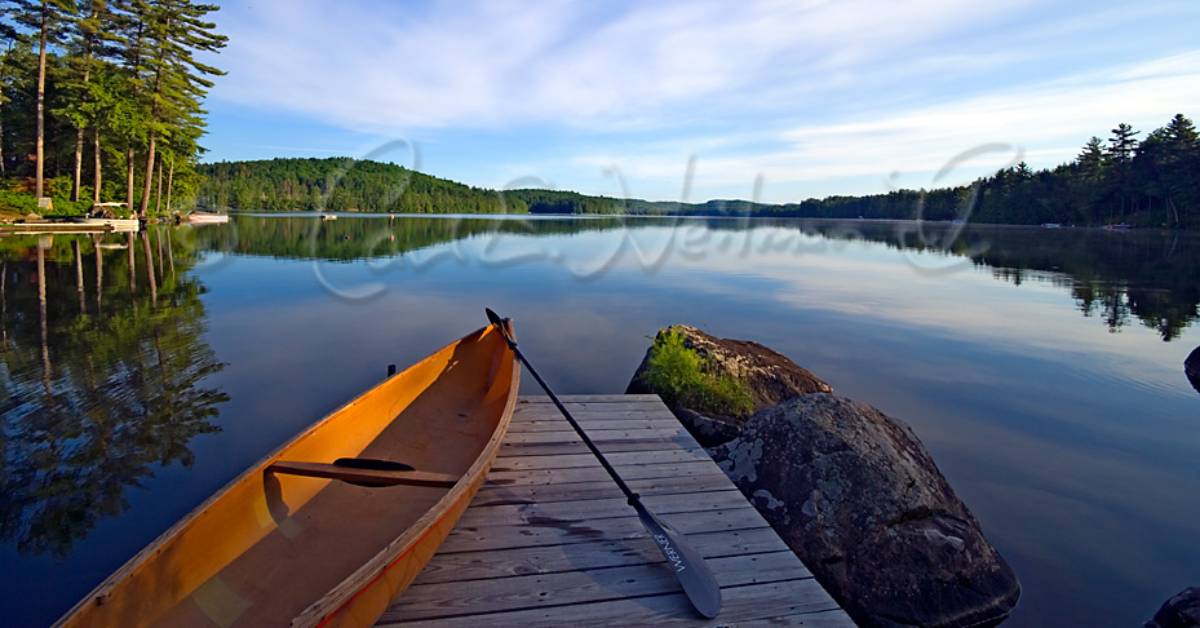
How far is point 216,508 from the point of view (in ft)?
10.6

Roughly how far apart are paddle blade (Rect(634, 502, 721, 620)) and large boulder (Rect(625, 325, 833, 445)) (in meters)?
3.25

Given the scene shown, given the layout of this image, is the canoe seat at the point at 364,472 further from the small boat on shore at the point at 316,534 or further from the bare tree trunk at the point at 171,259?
the bare tree trunk at the point at 171,259

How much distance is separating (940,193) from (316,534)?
133 m

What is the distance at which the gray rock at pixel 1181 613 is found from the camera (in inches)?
157

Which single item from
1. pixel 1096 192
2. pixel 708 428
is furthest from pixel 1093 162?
pixel 708 428

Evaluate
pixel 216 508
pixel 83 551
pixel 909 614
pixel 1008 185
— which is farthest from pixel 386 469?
pixel 1008 185

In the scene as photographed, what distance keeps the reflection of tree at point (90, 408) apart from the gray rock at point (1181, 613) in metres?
8.13

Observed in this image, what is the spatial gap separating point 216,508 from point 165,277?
18.9 meters

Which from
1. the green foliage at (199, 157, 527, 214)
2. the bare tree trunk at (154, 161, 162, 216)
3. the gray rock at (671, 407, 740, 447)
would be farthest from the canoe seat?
the green foliage at (199, 157, 527, 214)

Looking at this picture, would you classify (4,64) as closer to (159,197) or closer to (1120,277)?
(159,197)

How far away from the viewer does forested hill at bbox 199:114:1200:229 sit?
67.8m

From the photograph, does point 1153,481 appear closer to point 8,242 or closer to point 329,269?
point 329,269

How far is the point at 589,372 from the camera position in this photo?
1054cm

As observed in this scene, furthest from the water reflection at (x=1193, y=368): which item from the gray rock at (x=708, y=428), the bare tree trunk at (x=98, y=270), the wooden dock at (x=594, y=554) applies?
the bare tree trunk at (x=98, y=270)
